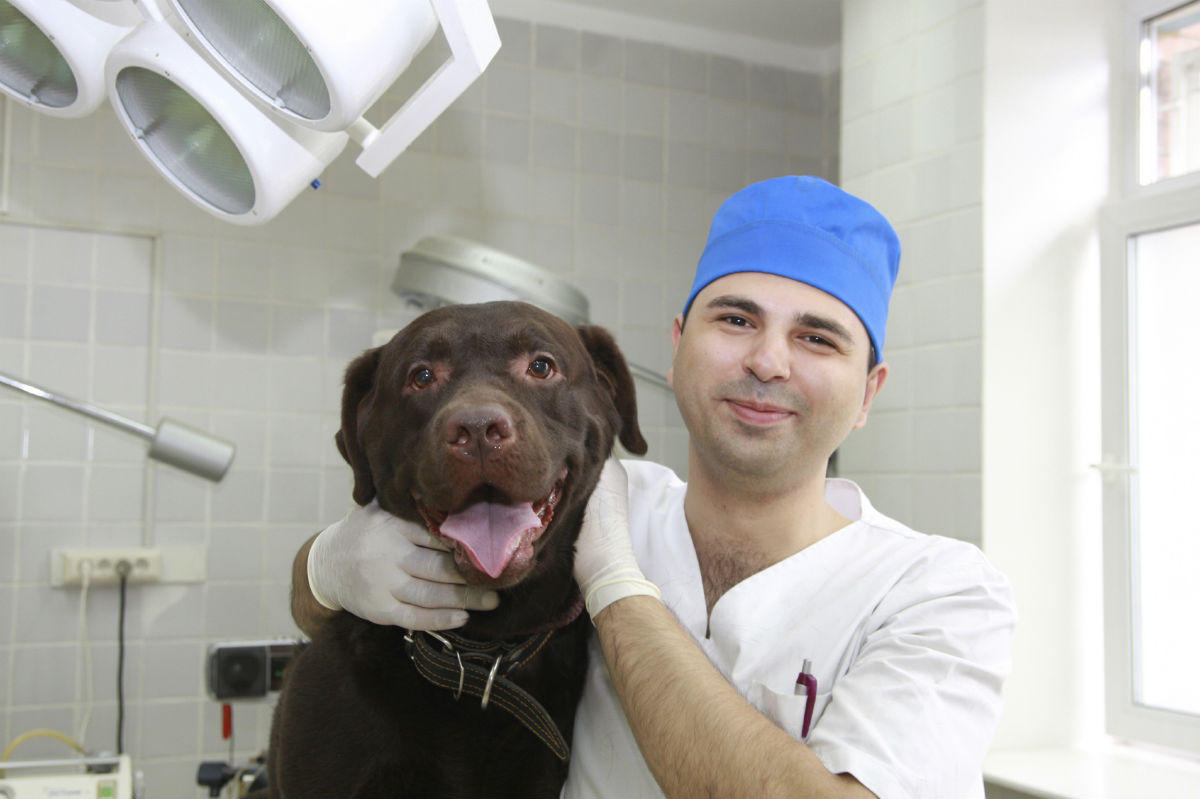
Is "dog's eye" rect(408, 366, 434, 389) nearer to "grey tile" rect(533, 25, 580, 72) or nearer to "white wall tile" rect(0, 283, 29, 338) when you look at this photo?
"white wall tile" rect(0, 283, 29, 338)

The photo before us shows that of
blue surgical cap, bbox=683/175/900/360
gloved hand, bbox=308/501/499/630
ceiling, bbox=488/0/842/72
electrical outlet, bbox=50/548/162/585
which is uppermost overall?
ceiling, bbox=488/0/842/72

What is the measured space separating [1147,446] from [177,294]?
8.81ft

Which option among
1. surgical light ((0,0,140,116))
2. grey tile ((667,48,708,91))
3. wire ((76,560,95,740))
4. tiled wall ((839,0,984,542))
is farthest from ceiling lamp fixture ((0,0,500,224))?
grey tile ((667,48,708,91))

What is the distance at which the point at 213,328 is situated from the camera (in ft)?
10.5

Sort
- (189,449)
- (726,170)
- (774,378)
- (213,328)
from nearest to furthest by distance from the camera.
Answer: (774,378), (189,449), (213,328), (726,170)

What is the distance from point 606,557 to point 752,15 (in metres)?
2.87

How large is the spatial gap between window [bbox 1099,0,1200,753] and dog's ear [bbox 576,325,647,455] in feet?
5.37

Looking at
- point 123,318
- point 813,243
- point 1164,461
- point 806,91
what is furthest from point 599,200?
point 813,243

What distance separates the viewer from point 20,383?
5.97ft

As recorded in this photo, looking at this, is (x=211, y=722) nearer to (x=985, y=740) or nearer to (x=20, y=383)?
(x=20, y=383)

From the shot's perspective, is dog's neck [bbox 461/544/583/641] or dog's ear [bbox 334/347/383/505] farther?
dog's ear [bbox 334/347/383/505]

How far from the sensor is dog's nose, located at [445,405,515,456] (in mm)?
1131

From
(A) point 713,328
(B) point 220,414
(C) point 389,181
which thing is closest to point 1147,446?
(A) point 713,328

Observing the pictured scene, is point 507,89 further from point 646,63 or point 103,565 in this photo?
point 103,565
